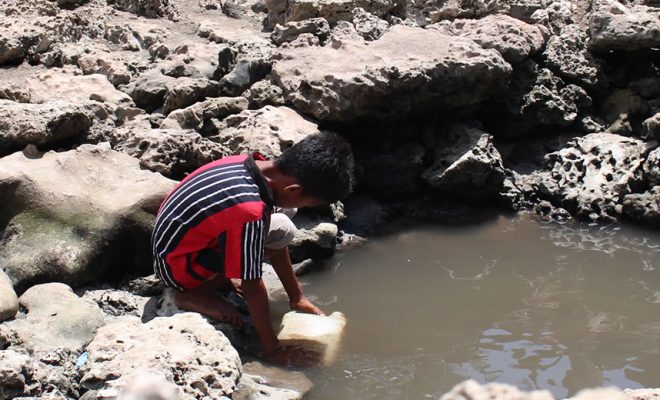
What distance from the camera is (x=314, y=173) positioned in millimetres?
3609

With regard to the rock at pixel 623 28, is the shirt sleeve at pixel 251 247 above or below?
below

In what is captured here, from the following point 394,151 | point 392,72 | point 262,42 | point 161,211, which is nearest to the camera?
point 161,211

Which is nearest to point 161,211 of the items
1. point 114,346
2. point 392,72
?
point 114,346

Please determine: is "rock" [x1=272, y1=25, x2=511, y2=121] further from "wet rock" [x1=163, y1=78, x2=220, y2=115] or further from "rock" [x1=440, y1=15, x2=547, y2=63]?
"wet rock" [x1=163, y1=78, x2=220, y2=115]

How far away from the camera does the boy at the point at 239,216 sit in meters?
3.55

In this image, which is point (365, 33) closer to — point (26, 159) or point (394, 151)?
point (394, 151)

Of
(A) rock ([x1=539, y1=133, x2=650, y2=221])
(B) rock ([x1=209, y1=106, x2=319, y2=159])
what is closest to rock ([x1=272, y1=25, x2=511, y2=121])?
(B) rock ([x1=209, y1=106, x2=319, y2=159])

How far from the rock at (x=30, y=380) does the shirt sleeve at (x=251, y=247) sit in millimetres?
827

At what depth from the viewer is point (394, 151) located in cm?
617

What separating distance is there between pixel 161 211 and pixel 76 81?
2458 mm

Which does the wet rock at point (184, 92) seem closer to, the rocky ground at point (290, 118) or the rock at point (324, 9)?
the rocky ground at point (290, 118)

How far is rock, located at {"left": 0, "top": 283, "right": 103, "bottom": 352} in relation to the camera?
10.9 ft

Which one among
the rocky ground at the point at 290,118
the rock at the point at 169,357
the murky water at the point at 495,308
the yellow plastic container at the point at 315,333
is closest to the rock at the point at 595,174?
the rocky ground at the point at 290,118

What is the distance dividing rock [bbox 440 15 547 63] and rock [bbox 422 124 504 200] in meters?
0.74
